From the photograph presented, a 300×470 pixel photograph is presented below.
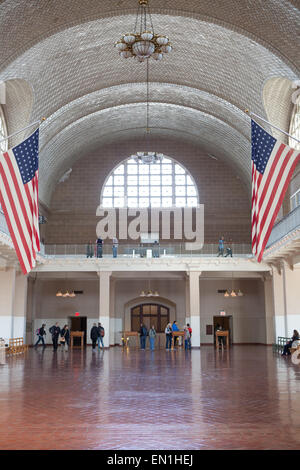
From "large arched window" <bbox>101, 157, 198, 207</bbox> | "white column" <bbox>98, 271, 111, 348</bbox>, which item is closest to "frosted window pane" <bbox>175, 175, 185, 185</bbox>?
"large arched window" <bbox>101, 157, 198, 207</bbox>

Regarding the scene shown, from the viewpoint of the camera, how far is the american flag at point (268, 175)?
36.8 ft

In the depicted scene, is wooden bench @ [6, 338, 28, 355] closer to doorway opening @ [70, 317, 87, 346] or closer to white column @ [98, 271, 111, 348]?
white column @ [98, 271, 111, 348]

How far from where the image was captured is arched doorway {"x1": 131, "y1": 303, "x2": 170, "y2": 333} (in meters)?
34.2

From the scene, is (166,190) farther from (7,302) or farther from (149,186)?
(7,302)

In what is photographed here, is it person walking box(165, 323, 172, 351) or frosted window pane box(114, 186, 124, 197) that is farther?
frosted window pane box(114, 186, 124, 197)

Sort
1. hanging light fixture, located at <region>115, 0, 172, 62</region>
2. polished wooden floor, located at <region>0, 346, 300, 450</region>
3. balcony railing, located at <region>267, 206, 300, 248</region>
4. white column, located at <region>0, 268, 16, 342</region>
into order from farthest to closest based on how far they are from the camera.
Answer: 1. white column, located at <region>0, 268, 16, 342</region>
2. balcony railing, located at <region>267, 206, 300, 248</region>
3. hanging light fixture, located at <region>115, 0, 172, 62</region>
4. polished wooden floor, located at <region>0, 346, 300, 450</region>

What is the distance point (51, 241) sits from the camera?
115 feet

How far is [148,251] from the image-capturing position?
27828 mm

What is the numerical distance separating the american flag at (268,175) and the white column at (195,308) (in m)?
14.1

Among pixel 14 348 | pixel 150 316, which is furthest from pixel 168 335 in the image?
pixel 150 316

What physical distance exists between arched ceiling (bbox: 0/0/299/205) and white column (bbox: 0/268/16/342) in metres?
7.35

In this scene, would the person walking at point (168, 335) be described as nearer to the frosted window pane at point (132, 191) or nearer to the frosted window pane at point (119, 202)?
the frosted window pane at point (119, 202)

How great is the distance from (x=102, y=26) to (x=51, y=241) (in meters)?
17.8
